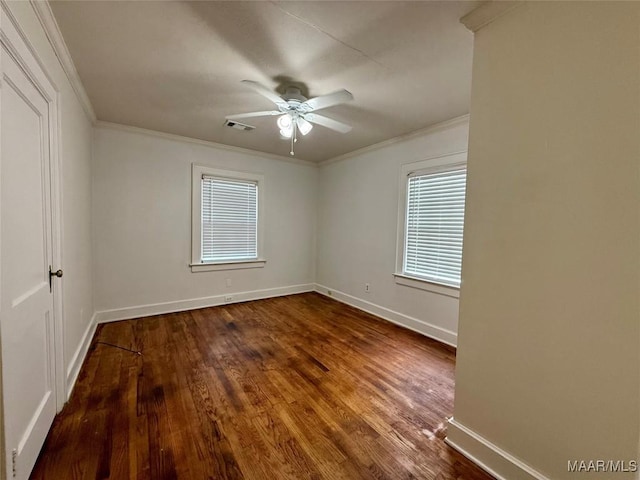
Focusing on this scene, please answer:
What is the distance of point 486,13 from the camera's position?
4.69ft

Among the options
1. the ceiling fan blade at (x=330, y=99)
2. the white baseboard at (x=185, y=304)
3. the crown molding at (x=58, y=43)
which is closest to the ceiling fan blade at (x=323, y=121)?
the ceiling fan blade at (x=330, y=99)

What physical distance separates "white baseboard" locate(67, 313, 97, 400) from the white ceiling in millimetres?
2309

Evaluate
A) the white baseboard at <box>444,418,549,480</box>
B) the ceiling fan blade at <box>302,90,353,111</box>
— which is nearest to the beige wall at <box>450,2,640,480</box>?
the white baseboard at <box>444,418,549,480</box>

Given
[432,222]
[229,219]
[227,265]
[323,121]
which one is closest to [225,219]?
[229,219]

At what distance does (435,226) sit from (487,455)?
227 cm

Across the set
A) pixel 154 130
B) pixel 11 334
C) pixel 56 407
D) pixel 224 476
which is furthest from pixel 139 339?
pixel 154 130

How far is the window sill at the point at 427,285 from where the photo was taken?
2.98m

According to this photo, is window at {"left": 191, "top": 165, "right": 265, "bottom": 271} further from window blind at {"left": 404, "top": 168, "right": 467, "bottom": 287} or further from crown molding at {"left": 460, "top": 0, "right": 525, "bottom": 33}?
crown molding at {"left": 460, "top": 0, "right": 525, "bottom": 33}

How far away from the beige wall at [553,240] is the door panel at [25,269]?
7.29ft

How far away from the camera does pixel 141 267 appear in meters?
3.60

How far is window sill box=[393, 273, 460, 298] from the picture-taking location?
2.98 meters

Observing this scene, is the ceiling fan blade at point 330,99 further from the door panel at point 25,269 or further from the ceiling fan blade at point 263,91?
the door panel at point 25,269

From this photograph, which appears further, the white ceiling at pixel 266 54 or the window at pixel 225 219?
the window at pixel 225 219

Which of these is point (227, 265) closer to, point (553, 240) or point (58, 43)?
point (58, 43)
